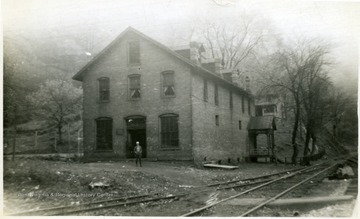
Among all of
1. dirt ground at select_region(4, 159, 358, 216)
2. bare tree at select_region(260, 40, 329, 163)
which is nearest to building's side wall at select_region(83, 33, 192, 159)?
dirt ground at select_region(4, 159, 358, 216)

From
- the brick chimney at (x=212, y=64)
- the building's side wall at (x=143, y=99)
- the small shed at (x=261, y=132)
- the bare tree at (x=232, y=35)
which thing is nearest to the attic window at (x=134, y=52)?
the building's side wall at (x=143, y=99)

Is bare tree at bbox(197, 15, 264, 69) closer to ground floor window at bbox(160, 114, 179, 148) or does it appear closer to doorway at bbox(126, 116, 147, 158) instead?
ground floor window at bbox(160, 114, 179, 148)

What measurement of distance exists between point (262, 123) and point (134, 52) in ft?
38.9

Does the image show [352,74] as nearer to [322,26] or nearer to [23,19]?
[322,26]

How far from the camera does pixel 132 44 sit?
1711cm

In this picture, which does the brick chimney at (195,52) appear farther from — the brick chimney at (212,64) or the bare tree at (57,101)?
the bare tree at (57,101)

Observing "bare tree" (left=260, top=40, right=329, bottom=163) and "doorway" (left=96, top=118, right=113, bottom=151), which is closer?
"bare tree" (left=260, top=40, right=329, bottom=163)

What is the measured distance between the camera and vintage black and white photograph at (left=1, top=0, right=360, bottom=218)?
8.94 m

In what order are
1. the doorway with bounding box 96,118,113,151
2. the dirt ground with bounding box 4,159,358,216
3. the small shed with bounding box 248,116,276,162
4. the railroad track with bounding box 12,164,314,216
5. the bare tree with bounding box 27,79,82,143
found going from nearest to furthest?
the railroad track with bounding box 12,164,314,216
the dirt ground with bounding box 4,159,358,216
the bare tree with bounding box 27,79,82,143
the doorway with bounding box 96,118,113,151
the small shed with bounding box 248,116,276,162

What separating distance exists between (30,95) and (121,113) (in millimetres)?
6905

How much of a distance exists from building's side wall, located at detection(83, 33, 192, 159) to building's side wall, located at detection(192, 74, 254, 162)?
1.72ft

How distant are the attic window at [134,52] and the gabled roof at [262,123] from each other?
11097 millimetres

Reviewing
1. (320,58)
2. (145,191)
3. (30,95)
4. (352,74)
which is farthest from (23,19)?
(320,58)

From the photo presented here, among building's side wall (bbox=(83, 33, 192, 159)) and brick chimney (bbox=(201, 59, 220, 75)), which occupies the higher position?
brick chimney (bbox=(201, 59, 220, 75))
